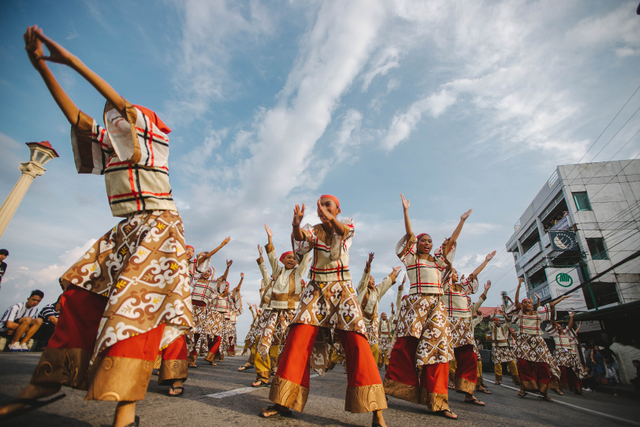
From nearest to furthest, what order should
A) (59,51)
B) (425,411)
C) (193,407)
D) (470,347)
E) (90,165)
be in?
(59,51) < (90,165) < (193,407) < (425,411) < (470,347)

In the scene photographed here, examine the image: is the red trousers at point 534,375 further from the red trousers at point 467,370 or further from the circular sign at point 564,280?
the circular sign at point 564,280

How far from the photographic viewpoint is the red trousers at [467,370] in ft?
15.9

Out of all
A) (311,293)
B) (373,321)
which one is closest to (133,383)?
(311,293)

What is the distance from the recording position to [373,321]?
32.0 ft

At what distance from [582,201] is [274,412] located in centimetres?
3193

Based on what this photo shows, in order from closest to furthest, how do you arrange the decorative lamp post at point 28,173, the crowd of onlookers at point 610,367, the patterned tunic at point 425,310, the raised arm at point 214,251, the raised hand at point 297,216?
the raised hand at point 297,216, the patterned tunic at point 425,310, the raised arm at point 214,251, the decorative lamp post at point 28,173, the crowd of onlookers at point 610,367

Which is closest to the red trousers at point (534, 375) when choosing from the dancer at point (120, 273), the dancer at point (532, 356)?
the dancer at point (532, 356)

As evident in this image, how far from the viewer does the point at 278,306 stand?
587cm

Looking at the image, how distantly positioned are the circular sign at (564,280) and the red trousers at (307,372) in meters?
27.8

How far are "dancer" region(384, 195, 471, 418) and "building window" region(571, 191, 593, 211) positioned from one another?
28446mm

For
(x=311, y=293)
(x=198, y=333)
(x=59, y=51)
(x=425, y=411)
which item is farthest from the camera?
(x=198, y=333)

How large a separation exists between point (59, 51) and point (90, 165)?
80 cm

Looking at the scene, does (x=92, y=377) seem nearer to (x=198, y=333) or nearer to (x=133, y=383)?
(x=133, y=383)

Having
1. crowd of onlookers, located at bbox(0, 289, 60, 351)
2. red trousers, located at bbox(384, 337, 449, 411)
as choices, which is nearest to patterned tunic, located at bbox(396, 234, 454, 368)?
red trousers, located at bbox(384, 337, 449, 411)
